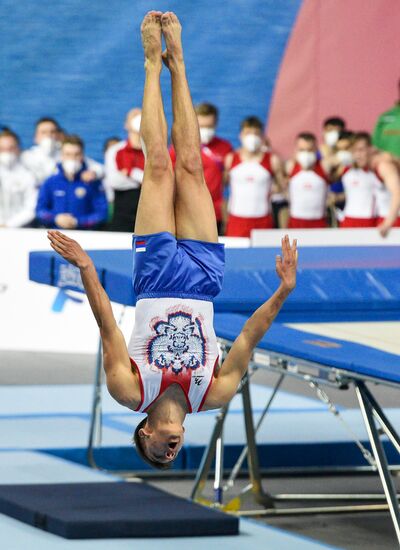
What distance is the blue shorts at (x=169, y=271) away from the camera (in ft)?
19.5

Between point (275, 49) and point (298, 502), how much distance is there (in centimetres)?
850

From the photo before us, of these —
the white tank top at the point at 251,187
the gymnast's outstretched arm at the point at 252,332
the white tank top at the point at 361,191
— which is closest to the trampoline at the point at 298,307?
the gymnast's outstretched arm at the point at 252,332

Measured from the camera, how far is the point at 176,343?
594 cm

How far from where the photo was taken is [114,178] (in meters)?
13.0

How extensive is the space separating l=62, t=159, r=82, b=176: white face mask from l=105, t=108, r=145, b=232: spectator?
32 cm

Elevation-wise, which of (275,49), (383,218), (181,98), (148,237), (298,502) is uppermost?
(275,49)

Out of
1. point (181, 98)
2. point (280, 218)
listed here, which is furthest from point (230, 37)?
point (181, 98)

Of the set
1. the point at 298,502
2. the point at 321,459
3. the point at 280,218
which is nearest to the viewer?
the point at 298,502

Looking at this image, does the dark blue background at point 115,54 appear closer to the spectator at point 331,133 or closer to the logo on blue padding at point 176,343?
the spectator at point 331,133

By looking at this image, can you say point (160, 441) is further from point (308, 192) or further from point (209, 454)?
point (308, 192)

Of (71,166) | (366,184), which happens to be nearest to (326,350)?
(366,184)

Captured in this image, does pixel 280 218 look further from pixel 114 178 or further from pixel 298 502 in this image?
pixel 298 502

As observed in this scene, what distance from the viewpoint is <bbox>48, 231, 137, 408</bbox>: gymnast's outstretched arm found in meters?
5.43

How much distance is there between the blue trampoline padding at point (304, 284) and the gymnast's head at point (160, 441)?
224 cm
